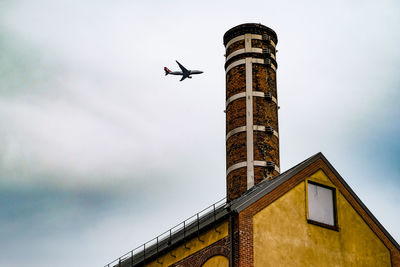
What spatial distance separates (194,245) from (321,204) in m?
5.38

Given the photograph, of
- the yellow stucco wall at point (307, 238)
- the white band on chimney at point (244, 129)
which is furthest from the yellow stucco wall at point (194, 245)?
the white band on chimney at point (244, 129)

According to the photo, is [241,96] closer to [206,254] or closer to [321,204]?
[321,204]

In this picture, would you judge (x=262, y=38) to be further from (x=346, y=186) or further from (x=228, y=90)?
(x=346, y=186)

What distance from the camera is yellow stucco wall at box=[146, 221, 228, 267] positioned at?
82.1 ft

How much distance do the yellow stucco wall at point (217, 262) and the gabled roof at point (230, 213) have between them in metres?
1.28

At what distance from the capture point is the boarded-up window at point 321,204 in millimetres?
26031

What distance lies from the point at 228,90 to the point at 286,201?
15.7 meters

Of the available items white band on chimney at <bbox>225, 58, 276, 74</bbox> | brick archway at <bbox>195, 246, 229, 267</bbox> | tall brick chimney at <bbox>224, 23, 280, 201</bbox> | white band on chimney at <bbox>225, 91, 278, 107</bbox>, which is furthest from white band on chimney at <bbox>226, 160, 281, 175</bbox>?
brick archway at <bbox>195, 246, 229, 267</bbox>

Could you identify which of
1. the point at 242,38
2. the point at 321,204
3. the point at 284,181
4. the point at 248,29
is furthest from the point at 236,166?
the point at 284,181

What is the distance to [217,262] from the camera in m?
24.9

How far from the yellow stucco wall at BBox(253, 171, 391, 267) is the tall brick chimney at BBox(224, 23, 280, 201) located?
379 inches

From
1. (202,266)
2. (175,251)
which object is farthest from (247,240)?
(175,251)

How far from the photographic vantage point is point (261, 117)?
38094 millimetres

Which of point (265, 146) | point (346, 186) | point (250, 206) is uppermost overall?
point (265, 146)
